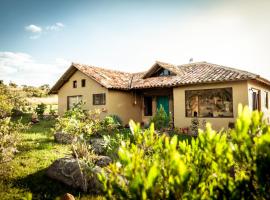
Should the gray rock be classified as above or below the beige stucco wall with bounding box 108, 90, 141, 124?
below

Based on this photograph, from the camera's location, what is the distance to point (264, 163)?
2.05 meters

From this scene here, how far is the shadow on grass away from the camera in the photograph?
6.30m

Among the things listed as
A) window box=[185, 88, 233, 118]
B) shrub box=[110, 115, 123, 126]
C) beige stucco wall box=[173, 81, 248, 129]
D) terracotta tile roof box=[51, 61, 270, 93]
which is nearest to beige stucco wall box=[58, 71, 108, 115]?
terracotta tile roof box=[51, 61, 270, 93]

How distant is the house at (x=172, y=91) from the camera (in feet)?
49.5

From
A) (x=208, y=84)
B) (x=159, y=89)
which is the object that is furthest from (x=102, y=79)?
(x=208, y=84)

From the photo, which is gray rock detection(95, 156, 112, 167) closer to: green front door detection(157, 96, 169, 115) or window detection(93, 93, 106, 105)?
window detection(93, 93, 106, 105)

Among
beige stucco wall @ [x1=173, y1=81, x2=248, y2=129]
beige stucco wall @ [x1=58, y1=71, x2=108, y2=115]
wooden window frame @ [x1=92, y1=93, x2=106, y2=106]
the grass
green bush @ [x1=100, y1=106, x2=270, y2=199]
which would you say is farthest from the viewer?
beige stucco wall @ [x1=58, y1=71, x2=108, y2=115]

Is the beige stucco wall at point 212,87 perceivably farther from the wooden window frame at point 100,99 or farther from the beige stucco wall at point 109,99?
the wooden window frame at point 100,99

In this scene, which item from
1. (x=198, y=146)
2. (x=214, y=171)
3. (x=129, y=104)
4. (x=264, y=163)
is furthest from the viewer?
(x=129, y=104)

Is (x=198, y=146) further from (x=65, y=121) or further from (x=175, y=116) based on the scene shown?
(x=175, y=116)

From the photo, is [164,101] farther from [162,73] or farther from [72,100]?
[72,100]

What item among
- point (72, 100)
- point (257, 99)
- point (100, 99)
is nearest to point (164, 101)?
point (100, 99)

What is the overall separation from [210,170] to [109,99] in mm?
17067

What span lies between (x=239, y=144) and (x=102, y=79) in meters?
17.9
